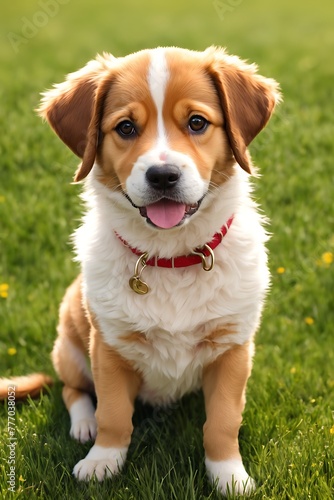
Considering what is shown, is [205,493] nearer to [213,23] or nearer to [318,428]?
[318,428]

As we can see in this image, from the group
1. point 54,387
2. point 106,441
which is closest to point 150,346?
point 106,441

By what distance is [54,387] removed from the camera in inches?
158

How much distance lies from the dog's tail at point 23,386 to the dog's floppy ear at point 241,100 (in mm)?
1716

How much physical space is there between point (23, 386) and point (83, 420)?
431mm

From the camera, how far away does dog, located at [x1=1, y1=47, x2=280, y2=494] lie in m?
2.99

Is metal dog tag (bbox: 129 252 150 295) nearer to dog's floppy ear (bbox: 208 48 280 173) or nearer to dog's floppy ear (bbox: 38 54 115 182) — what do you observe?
dog's floppy ear (bbox: 38 54 115 182)

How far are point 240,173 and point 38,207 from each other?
98.7 inches

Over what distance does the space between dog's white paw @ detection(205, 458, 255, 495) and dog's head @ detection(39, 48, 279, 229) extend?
43.7 inches

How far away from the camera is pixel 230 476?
318 centimetres

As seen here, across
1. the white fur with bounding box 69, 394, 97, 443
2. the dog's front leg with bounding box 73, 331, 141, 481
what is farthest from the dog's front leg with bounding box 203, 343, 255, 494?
the white fur with bounding box 69, 394, 97, 443

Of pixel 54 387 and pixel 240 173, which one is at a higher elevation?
pixel 240 173

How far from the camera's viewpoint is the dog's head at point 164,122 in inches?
114

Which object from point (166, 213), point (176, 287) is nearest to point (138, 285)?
point (176, 287)

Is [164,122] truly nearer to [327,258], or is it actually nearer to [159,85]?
[159,85]
